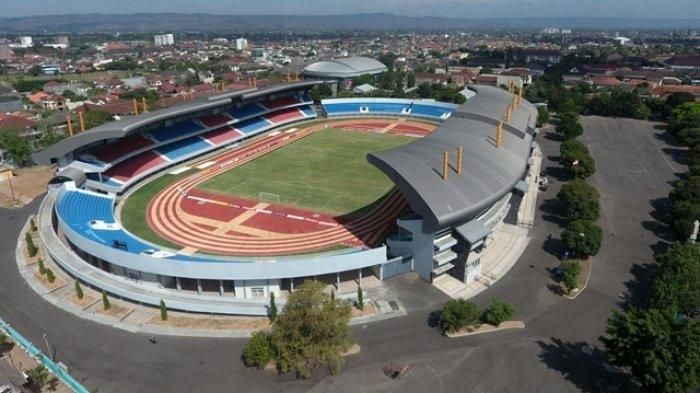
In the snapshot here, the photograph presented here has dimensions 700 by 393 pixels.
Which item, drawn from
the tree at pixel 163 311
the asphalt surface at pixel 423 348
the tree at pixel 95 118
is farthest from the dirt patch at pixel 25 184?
the tree at pixel 163 311

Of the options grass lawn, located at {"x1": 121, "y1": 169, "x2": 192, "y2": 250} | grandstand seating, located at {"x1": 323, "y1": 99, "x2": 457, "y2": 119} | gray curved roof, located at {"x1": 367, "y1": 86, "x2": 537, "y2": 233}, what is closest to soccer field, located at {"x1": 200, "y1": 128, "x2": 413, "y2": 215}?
grass lawn, located at {"x1": 121, "y1": 169, "x2": 192, "y2": 250}

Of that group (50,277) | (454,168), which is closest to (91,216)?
(50,277)

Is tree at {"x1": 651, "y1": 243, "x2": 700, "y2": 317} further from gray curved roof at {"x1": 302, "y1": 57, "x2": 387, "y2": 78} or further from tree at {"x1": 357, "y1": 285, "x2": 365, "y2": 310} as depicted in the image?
gray curved roof at {"x1": 302, "y1": 57, "x2": 387, "y2": 78}

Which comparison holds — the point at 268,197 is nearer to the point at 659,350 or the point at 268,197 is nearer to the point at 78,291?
the point at 78,291

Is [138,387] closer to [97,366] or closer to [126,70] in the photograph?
[97,366]

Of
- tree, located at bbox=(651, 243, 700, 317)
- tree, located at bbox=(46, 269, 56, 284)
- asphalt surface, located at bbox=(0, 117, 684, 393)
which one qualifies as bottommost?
asphalt surface, located at bbox=(0, 117, 684, 393)

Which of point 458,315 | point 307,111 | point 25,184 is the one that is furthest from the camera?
point 307,111

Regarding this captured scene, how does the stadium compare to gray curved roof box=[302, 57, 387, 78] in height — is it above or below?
below
